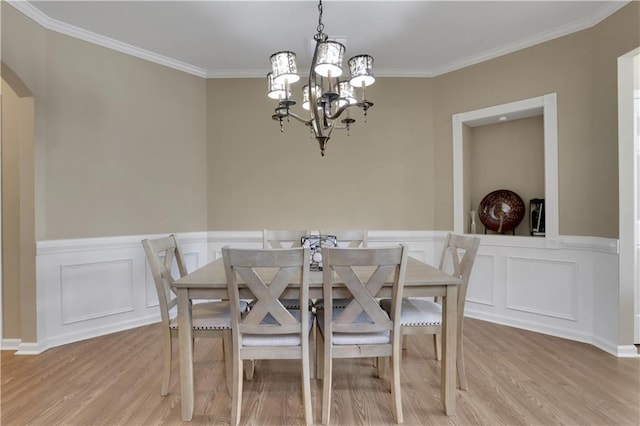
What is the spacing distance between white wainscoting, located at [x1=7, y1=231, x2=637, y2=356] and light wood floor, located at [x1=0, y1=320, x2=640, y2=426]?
0.21 metres

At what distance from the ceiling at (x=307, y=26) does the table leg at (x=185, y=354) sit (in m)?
2.30

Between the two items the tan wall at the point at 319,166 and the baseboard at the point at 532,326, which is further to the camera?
the tan wall at the point at 319,166

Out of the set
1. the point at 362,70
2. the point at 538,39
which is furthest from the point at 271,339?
the point at 538,39

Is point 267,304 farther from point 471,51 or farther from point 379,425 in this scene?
point 471,51

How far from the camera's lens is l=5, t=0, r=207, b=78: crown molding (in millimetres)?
2742

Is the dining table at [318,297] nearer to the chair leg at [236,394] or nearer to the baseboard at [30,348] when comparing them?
the chair leg at [236,394]

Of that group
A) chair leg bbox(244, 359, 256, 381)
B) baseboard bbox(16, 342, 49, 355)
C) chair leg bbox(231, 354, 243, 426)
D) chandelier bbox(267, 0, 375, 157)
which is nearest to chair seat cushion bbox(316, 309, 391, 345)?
chair leg bbox(231, 354, 243, 426)

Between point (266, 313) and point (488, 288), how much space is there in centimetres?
269

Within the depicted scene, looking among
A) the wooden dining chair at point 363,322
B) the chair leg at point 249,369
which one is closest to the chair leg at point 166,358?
the chair leg at point 249,369

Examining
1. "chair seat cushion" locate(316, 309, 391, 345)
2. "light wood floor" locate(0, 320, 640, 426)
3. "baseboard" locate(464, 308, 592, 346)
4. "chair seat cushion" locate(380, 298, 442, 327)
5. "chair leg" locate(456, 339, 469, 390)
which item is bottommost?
"light wood floor" locate(0, 320, 640, 426)

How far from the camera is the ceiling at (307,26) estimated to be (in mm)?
2758

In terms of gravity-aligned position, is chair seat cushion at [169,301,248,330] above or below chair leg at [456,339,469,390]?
above

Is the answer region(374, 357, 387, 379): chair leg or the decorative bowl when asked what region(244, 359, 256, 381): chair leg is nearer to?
region(374, 357, 387, 379): chair leg

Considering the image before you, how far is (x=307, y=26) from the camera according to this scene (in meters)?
3.04
